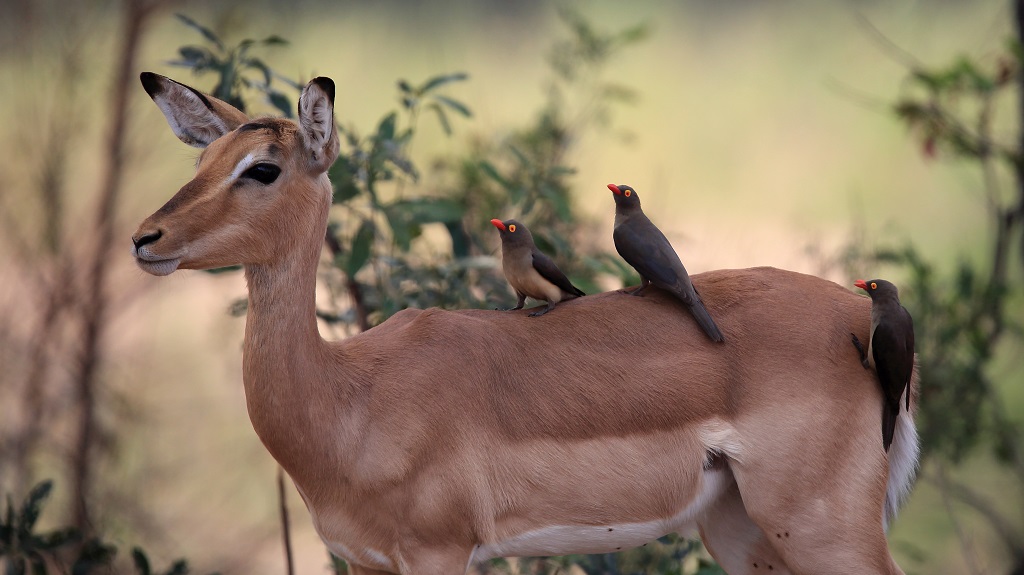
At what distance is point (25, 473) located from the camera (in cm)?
670

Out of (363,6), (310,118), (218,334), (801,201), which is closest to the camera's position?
(310,118)

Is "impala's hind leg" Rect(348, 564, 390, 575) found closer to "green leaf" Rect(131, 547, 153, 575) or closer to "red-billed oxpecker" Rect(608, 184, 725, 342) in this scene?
"red-billed oxpecker" Rect(608, 184, 725, 342)

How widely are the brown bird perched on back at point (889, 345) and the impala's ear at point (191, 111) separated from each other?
70.3 inches

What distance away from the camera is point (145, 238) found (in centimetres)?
254

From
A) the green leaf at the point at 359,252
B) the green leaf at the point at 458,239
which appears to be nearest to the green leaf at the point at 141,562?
the green leaf at the point at 359,252

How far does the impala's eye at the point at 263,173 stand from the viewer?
2723 millimetres

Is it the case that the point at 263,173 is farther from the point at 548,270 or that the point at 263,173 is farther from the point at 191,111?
the point at 548,270

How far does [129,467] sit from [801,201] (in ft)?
19.1

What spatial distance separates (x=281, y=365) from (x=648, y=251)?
3.34 feet

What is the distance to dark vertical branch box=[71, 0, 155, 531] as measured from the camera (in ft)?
21.7

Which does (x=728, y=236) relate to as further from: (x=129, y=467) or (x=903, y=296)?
(x=129, y=467)

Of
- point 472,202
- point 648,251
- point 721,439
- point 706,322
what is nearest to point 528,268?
point 648,251

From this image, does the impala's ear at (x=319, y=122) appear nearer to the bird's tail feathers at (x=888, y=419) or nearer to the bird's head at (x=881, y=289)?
the bird's head at (x=881, y=289)

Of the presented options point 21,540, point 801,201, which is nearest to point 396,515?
point 21,540
